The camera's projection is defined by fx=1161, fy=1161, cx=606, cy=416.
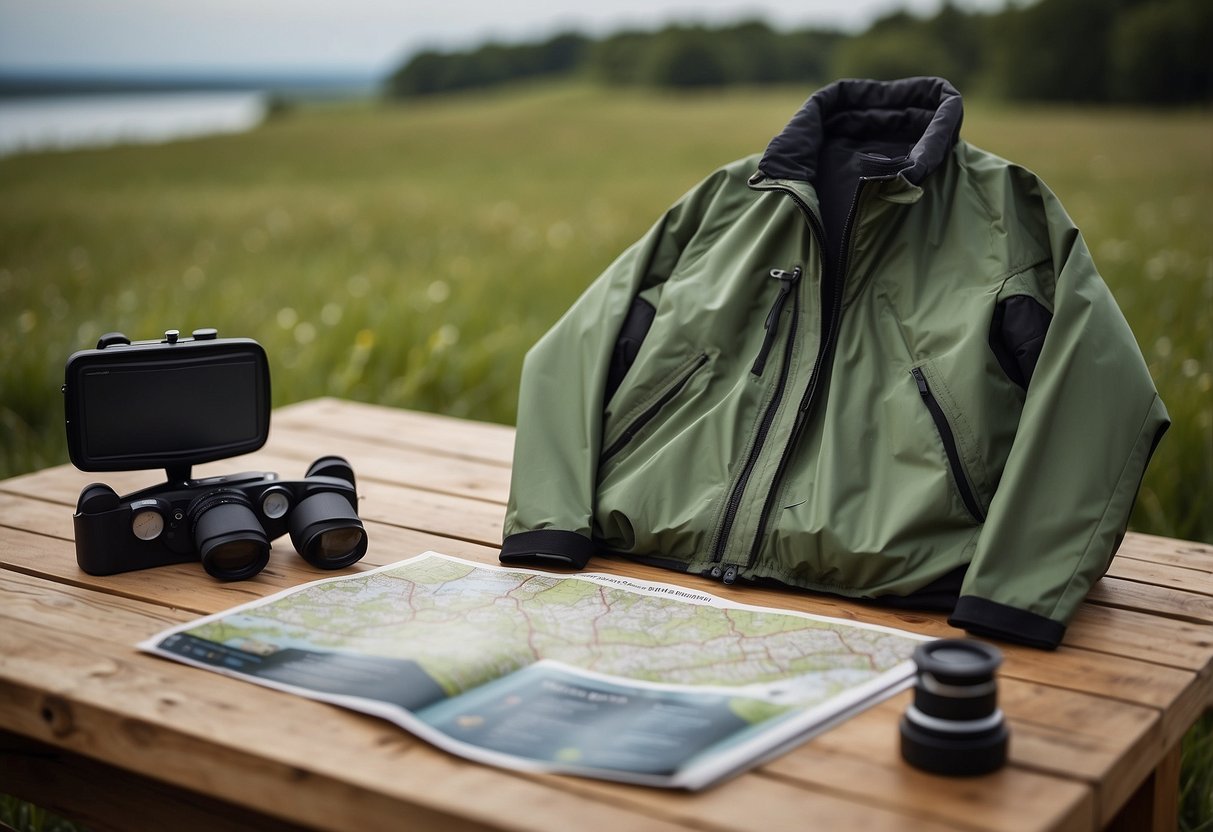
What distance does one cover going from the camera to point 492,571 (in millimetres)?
1840

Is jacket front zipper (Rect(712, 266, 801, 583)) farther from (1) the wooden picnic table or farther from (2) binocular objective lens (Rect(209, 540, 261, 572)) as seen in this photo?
(2) binocular objective lens (Rect(209, 540, 261, 572))

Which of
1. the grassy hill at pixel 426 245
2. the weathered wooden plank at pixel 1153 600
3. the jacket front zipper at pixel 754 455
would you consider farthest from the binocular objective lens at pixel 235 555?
the grassy hill at pixel 426 245

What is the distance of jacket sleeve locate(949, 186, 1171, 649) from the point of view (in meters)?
1.55

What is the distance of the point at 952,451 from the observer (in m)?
1.70

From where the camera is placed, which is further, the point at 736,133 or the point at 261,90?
the point at 261,90

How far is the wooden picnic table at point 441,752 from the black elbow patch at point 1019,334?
0.37 m

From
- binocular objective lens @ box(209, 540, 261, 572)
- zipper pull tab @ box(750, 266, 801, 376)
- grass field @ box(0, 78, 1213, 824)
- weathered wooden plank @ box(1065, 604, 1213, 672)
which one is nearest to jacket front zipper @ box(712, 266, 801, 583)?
zipper pull tab @ box(750, 266, 801, 376)

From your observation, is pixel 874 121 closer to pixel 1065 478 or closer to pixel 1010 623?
pixel 1065 478

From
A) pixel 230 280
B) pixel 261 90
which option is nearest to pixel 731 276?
pixel 230 280

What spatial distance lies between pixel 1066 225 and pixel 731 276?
536mm

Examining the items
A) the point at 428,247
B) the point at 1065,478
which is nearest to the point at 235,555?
the point at 1065,478

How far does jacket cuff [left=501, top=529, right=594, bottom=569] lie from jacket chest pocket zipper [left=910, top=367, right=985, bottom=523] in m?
0.57

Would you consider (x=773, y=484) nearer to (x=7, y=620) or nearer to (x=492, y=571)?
(x=492, y=571)

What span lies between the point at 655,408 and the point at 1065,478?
674 millimetres
